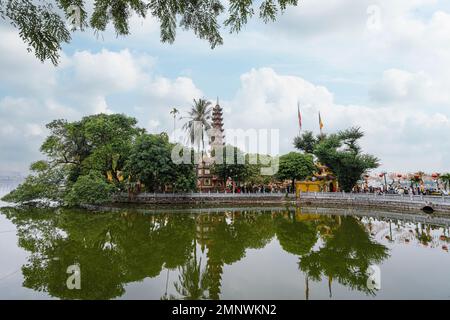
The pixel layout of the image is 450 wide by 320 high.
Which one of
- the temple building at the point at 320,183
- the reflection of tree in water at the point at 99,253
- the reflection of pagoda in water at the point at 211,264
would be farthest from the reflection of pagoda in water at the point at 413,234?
the temple building at the point at 320,183

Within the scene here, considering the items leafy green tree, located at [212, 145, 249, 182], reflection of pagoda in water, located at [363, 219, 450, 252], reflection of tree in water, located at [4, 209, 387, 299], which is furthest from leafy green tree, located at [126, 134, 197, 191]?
reflection of pagoda in water, located at [363, 219, 450, 252]

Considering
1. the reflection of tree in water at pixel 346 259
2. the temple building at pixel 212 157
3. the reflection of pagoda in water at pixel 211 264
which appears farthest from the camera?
the temple building at pixel 212 157

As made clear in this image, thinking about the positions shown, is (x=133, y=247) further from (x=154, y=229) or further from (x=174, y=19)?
(x=174, y=19)

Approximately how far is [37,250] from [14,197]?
2149cm

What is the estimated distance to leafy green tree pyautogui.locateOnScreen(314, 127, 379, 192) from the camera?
1173 inches

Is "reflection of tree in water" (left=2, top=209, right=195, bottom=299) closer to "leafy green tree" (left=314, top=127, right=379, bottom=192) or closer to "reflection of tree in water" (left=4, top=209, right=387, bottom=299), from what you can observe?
"reflection of tree in water" (left=4, top=209, right=387, bottom=299)

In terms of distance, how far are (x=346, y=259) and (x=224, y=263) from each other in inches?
143

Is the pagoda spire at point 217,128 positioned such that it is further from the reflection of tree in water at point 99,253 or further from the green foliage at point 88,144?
the reflection of tree in water at point 99,253

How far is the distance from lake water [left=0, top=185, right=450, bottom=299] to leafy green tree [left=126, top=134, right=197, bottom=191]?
13.4m

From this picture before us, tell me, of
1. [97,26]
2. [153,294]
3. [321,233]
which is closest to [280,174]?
[321,233]

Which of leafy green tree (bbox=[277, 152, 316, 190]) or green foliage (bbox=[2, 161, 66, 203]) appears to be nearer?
green foliage (bbox=[2, 161, 66, 203])

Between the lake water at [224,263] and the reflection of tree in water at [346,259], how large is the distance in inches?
1.0

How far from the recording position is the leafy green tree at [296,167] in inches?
1357

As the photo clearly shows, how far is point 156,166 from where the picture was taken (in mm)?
27359
